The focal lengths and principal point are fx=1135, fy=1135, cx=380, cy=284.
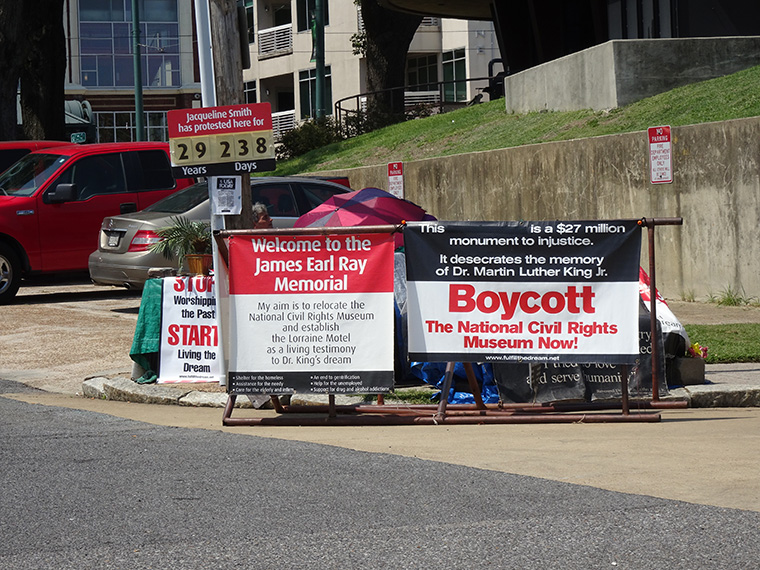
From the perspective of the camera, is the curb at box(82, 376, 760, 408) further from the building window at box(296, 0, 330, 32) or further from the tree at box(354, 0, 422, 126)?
the building window at box(296, 0, 330, 32)

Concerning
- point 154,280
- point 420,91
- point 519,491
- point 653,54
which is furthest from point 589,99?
point 420,91

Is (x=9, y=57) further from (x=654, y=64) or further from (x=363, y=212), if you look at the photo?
(x=363, y=212)

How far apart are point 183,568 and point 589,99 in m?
16.9

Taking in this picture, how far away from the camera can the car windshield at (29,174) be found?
1712 cm

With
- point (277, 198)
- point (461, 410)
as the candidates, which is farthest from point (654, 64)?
point (461, 410)

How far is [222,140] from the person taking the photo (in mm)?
9094

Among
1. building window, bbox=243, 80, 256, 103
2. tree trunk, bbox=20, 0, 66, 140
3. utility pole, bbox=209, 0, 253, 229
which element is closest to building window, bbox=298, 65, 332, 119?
building window, bbox=243, 80, 256, 103

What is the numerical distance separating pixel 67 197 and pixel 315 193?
147 inches

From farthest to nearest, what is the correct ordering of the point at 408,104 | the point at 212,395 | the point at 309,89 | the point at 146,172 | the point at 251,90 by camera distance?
the point at 251,90
the point at 309,89
the point at 408,104
the point at 146,172
the point at 212,395

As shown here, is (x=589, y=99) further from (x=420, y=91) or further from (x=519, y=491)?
(x=420, y=91)

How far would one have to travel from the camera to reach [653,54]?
1920cm

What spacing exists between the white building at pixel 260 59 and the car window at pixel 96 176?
30.2m

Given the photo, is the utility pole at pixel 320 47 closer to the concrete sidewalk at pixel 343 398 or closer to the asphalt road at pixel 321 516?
the concrete sidewalk at pixel 343 398

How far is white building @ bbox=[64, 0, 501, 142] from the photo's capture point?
48.6 meters
